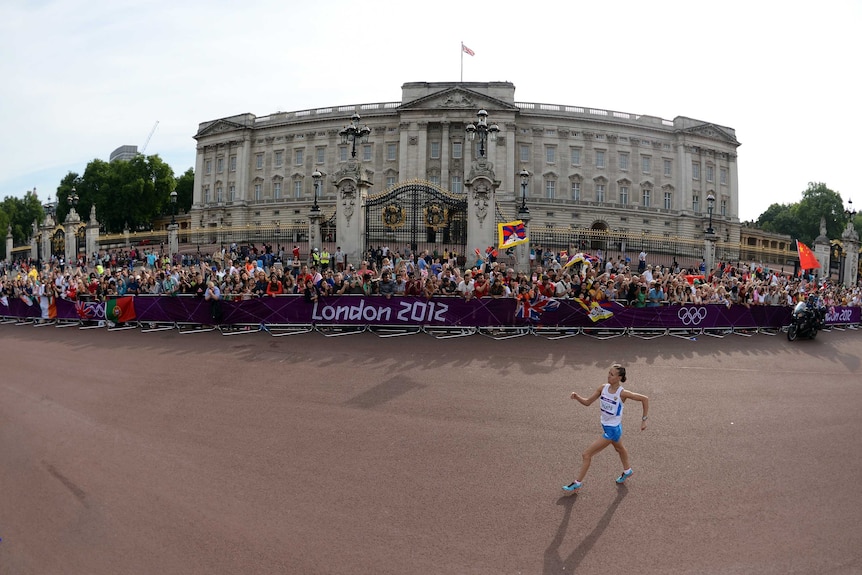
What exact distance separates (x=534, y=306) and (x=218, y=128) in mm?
69424

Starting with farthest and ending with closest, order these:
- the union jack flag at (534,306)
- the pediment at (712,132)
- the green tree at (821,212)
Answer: the green tree at (821,212)
the pediment at (712,132)
the union jack flag at (534,306)

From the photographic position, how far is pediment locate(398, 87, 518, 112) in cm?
6056

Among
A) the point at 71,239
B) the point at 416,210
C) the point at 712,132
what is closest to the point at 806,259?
the point at 416,210

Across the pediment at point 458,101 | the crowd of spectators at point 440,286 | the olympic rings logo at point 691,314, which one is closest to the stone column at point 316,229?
the crowd of spectators at point 440,286

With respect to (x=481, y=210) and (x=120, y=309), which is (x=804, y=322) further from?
(x=120, y=309)

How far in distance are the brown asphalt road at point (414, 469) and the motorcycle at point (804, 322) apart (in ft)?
13.7

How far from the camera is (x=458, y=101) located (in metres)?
60.7

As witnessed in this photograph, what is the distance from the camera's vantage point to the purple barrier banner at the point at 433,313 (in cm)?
1554

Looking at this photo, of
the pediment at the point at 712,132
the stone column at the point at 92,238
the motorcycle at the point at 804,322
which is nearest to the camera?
the motorcycle at the point at 804,322

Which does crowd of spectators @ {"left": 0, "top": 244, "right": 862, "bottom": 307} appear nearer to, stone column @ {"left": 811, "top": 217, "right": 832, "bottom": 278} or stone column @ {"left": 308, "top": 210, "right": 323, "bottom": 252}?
stone column @ {"left": 308, "top": 210, "right": 323, "bottom": 252}

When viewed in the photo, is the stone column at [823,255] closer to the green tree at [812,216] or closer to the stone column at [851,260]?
the stone column at [851,260]

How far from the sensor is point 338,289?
1630 centimetres

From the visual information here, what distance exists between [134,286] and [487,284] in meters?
12.8

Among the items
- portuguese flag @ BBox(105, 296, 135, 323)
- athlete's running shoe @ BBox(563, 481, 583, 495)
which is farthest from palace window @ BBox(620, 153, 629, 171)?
athlete's running shoe @ BBox(563, 481, 583, 495)
